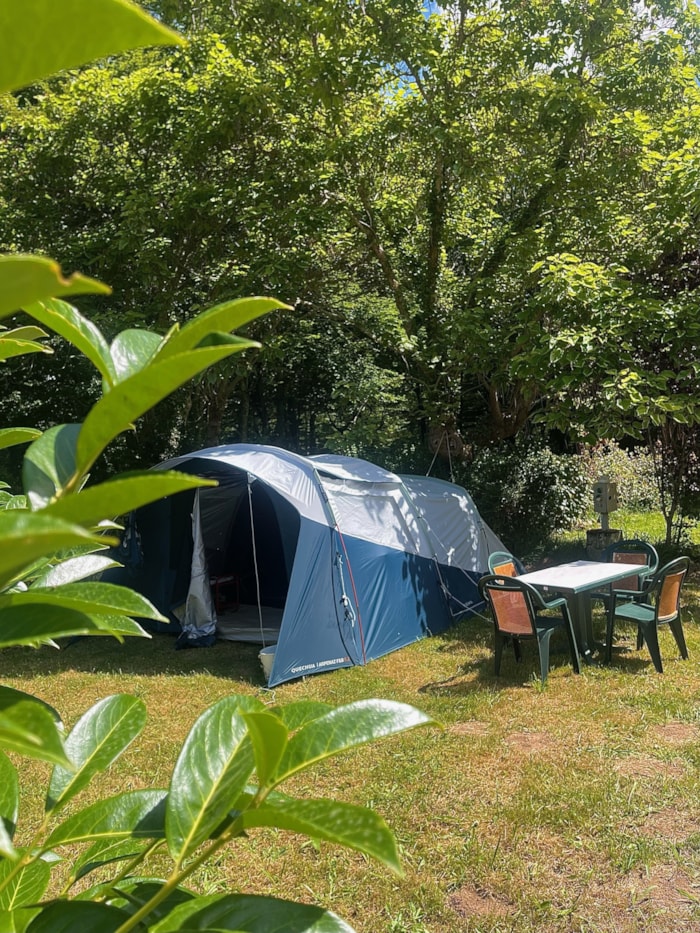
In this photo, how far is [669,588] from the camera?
16.5ft

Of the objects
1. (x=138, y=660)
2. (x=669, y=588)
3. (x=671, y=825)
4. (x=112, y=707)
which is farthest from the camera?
(x=138, y=660)

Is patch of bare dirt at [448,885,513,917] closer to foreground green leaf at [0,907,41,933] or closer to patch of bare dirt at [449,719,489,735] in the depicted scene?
patch of bare dirt at [449,719,489,735]

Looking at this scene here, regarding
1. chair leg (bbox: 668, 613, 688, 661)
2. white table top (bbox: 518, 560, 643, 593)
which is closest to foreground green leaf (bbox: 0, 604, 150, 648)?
white table top (bbox: 518, 560, 643, 593)

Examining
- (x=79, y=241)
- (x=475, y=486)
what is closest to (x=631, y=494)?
(x=475, y=486)

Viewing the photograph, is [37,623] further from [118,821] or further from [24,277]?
[118,821]

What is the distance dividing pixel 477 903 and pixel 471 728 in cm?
159

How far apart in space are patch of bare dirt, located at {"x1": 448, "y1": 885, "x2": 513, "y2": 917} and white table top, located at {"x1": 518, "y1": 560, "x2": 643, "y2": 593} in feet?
8.59

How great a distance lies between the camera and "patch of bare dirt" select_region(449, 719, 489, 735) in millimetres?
4223

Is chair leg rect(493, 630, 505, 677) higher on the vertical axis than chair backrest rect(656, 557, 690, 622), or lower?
lower

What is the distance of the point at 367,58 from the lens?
683 cm

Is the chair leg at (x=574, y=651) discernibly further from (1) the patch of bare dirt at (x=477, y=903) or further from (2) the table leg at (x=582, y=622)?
(1) the patch of bare dirt at (x=477, y=903)

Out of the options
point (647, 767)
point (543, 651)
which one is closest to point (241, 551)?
point (543, 651)

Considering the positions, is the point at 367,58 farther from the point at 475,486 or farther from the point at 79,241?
the point at 475,486

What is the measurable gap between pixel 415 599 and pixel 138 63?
6685 millimetres
